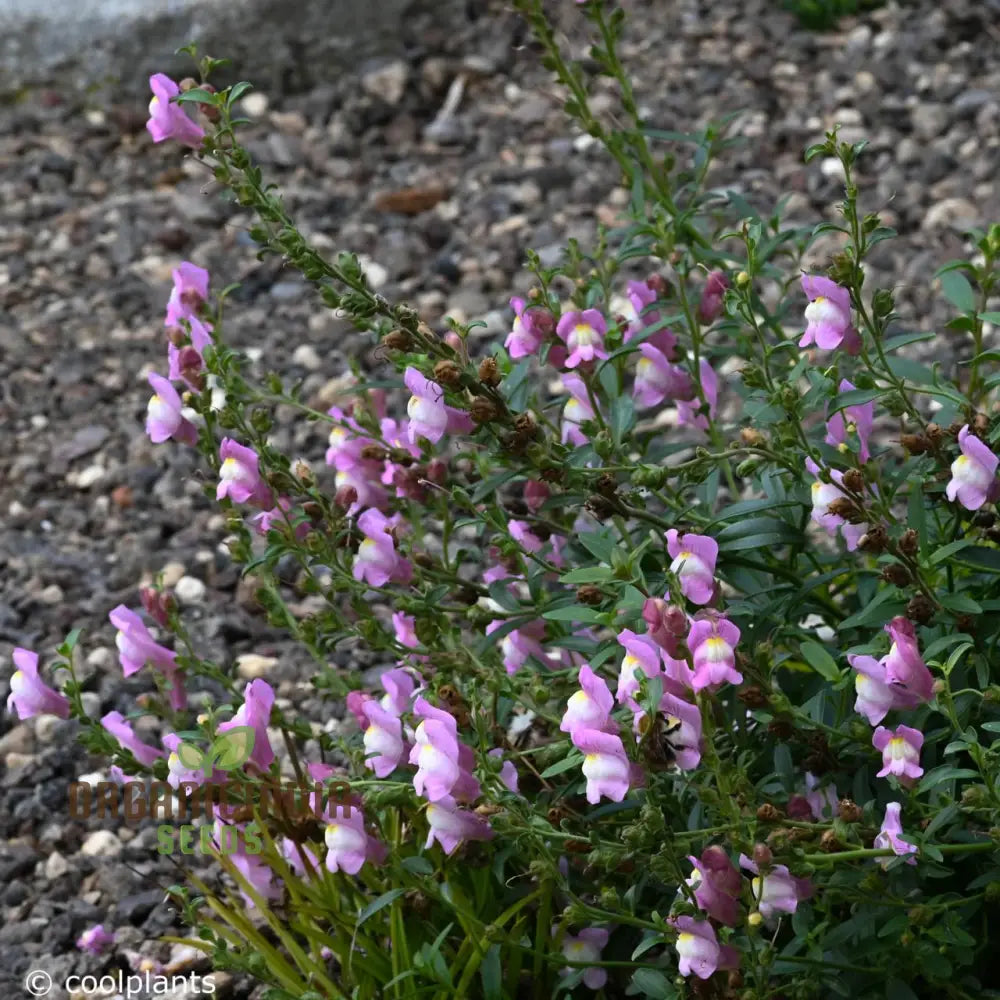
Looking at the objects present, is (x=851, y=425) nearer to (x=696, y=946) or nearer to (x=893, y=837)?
(x=893, y=837)

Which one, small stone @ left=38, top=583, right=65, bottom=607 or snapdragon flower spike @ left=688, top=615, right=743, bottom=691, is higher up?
snapdragon flower spike @ left=688, top=615, right=743, bottom=691

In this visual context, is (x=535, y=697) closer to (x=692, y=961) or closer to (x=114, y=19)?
(x=692, y=961)

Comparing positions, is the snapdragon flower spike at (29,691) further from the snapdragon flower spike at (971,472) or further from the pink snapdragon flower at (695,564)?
the snapdragon flower spike at (971,472)

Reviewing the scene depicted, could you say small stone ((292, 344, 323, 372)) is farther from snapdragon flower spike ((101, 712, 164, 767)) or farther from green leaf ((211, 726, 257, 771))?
green leaf ((211, 726, 257, 771))

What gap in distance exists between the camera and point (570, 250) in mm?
2309

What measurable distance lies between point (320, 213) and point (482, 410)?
311cm

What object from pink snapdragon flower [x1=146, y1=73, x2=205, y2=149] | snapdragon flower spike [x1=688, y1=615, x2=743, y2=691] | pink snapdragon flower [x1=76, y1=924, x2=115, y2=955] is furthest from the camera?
pink snapdragon flower [x1=76, y1=924, x2=115, y2=955]

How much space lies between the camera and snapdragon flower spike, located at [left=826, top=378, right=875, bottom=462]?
195 cm

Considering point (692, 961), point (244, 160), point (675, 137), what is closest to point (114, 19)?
point (675, 137)

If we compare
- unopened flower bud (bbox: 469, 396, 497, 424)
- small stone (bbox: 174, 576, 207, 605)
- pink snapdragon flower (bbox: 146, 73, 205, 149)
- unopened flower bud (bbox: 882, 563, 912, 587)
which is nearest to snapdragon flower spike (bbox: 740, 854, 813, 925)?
unopened flower bud (bbox: 882, 563, 912, 587)

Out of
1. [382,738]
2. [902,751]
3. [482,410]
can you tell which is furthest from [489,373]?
[902,751]

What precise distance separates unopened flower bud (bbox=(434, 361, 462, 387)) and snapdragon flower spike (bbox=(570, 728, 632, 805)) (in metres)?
0.41

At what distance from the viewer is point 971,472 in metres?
1.78

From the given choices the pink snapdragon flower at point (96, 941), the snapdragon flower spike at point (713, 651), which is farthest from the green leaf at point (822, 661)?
the pink snapdragon flower at point (96, 941)
